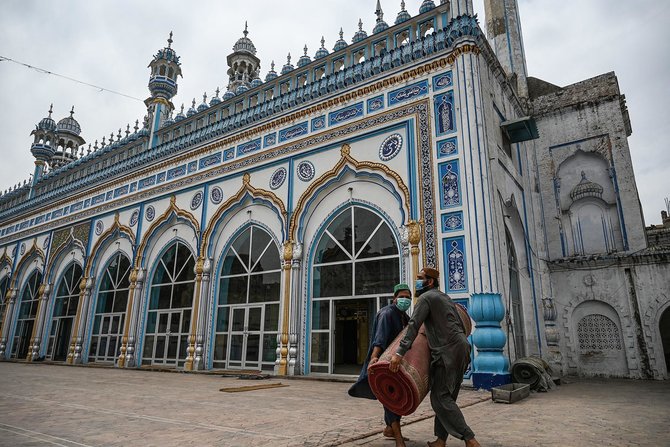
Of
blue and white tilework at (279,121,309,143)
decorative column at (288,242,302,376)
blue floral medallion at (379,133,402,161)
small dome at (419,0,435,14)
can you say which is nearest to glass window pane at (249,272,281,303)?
decorative column at (288,242,302,376)

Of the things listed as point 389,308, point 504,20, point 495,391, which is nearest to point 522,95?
point 504,20

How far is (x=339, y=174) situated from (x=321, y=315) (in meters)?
3.01

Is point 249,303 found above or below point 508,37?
Result: below

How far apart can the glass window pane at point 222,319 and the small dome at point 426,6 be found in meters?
8.18

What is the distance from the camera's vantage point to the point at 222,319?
10773 mm

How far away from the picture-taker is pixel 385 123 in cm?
903

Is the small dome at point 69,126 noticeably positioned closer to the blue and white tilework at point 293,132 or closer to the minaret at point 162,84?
the minaret at point 162,84

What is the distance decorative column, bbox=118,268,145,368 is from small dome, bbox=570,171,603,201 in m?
11.9

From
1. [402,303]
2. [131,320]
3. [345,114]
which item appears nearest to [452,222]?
[345,114]

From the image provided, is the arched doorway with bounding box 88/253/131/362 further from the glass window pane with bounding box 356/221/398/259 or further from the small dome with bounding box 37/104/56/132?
the small dome with bounding box 37/104/56/132

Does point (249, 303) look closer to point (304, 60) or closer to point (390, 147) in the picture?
point (390, 147)

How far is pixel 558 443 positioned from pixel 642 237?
344 inches

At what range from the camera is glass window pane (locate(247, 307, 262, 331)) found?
1005cm

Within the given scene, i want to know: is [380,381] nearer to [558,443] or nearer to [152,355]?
[558,443]
